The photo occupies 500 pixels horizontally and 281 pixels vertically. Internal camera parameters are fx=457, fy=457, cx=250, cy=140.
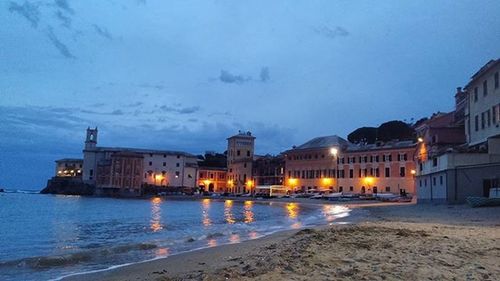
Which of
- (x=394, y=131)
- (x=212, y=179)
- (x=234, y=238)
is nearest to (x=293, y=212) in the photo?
(x=234, y=238)

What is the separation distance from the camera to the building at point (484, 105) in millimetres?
39188

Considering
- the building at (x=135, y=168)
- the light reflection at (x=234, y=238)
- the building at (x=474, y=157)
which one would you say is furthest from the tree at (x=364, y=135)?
the light reflection at (x=234, y=238)

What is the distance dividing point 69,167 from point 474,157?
179220 millimetres

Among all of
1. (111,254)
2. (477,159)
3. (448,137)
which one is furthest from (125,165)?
(111,254)

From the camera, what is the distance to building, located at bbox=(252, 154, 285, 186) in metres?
122

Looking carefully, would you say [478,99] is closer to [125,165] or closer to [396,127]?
[396,127]

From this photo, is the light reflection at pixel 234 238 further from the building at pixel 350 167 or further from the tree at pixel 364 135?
the tree at pixel 364 135

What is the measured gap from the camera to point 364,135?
4988 inches

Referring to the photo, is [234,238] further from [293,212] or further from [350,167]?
[350,167]

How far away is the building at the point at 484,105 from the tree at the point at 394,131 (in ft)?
225

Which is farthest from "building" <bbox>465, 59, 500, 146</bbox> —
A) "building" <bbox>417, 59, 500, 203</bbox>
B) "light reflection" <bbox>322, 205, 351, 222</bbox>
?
"light reflection" <bbox>322, 205, 351, 222</bbox>

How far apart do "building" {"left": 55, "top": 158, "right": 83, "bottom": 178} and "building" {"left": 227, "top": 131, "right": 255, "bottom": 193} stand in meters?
75.7

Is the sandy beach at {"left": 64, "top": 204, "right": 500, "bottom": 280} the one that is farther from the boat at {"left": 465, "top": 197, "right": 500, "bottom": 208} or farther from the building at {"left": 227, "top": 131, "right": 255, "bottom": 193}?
the building at {"left": 227, "top": 131, "right": 255, "bottom": 193}

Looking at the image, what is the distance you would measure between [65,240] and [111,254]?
7722mm
